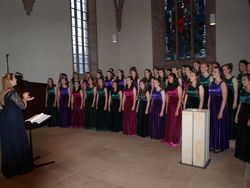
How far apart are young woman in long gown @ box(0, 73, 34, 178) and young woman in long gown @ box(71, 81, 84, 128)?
346 cm

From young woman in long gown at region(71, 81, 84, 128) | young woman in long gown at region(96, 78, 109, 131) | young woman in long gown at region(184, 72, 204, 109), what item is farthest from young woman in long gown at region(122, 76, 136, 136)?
young woman in long gown at region(71, 81, 84, 128)

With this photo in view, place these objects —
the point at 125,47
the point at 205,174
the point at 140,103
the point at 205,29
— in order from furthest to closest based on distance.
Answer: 1. the point at 125,47
2. the point at 205,29
3. the point at 140,103
4. the point at 205,174

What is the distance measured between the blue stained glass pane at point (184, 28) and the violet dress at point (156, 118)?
22.1 feet

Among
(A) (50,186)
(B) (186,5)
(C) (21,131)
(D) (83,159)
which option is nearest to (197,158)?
(D) (83,159)

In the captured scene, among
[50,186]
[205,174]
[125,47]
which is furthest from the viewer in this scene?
[125,47]

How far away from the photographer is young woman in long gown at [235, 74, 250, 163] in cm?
367

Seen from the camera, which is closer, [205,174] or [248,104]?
[205,174]

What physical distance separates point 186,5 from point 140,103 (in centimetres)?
780

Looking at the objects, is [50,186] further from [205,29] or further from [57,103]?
[205,29]

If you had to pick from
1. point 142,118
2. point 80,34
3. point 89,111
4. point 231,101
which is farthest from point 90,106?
point 80,34

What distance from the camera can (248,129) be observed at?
3711 millimetres

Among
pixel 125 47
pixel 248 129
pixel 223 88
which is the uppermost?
pixel 125 47

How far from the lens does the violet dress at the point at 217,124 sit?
4.34 meters

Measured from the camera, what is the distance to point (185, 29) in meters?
11.3
